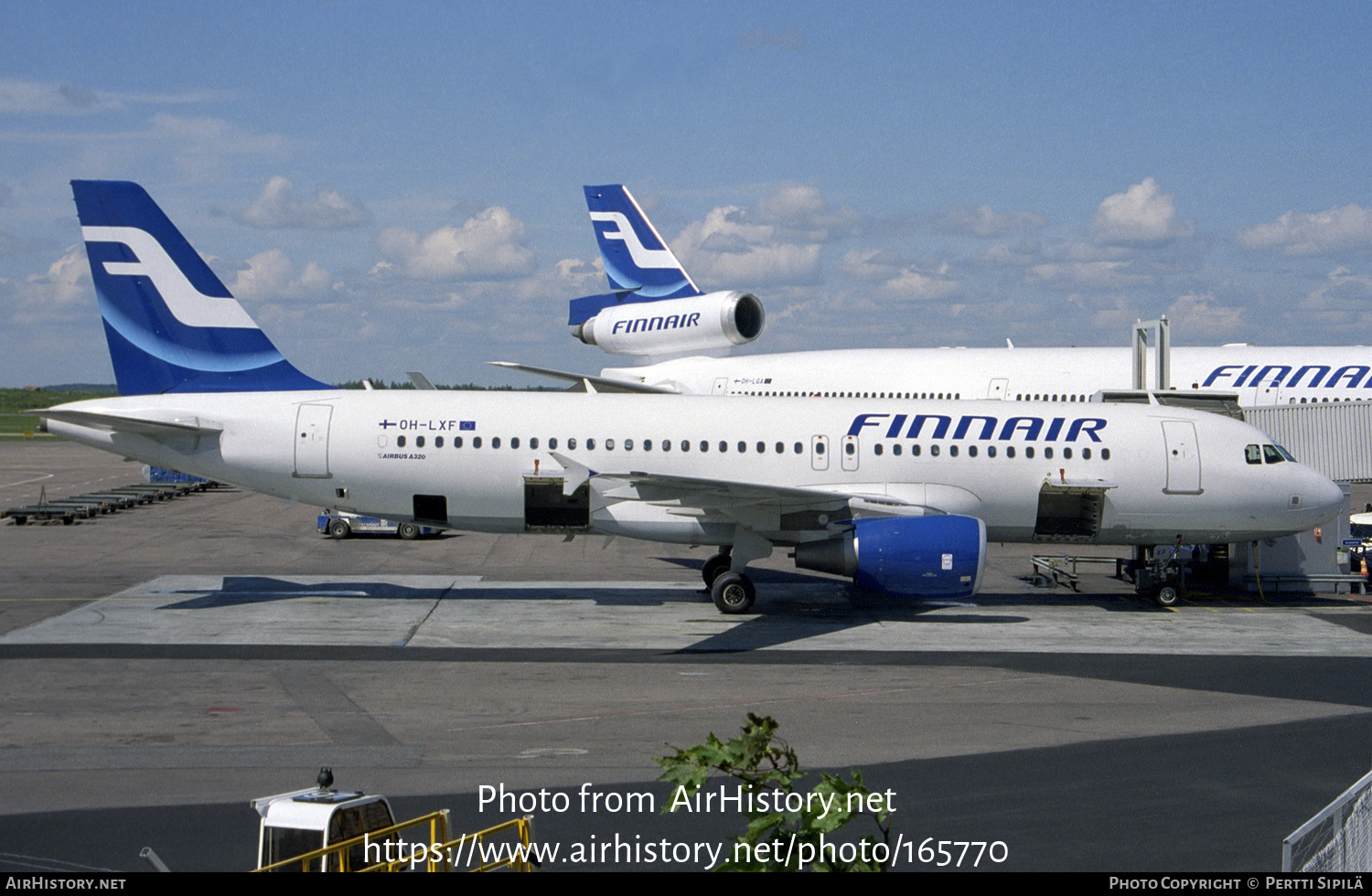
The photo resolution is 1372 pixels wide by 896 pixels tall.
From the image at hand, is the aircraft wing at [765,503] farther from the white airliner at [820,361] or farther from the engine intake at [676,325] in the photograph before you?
the engine intake at [676,325]

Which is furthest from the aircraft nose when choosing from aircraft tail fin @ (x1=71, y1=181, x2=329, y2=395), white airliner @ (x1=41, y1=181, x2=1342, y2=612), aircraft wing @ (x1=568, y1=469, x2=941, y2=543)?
aircraft tail fin @ (x1=71, y1=181, x2=329, y2=395)

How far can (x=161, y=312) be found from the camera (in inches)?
908

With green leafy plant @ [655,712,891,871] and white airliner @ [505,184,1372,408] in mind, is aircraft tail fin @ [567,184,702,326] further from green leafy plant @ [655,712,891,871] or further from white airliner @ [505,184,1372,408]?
green leafy plant @ [655,712,891,871]

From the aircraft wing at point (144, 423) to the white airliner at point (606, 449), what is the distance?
48 mm

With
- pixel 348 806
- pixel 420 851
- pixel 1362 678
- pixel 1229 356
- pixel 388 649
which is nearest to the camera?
pixel 348 806

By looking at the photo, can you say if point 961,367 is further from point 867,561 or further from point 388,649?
point 388,649

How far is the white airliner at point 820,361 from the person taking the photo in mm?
33875

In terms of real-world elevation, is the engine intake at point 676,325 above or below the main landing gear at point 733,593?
above

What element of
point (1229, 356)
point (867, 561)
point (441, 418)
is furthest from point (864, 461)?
point (1229, 356)

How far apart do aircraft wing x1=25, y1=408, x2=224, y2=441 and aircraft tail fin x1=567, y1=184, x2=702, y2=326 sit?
2148 centimetres

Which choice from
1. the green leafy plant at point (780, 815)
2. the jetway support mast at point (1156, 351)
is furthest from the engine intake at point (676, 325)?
the green leafy plant at point (780, 815)

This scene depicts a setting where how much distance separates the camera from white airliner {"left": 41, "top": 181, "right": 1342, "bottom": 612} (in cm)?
2250

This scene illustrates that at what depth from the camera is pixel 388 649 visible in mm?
18953
